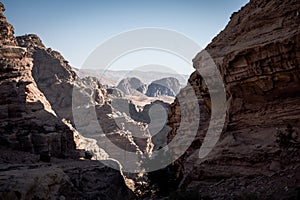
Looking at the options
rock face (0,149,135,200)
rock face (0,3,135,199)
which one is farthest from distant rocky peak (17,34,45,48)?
rock face (0,149,135,200)

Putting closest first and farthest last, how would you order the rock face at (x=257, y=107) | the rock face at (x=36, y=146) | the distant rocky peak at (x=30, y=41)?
the rock face at (x=257, y=107) < the rock face at (x=36, y=146) < the distant rocky peak at (x=30, y=41)

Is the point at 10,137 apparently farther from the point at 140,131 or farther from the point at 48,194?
the point at 140,131

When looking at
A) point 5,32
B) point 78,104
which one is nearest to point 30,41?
point 78,104

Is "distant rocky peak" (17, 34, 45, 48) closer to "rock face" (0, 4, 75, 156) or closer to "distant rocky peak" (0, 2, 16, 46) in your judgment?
"distant rocky peak" (0, 2, 16, 46)

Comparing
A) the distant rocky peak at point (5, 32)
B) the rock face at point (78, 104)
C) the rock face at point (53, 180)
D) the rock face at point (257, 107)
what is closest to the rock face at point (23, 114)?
the distant rocky peak at point (5, 32)

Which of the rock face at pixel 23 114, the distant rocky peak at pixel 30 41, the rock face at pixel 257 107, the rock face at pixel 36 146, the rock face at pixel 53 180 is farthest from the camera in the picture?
the distant rocky peak at pixel 30 41

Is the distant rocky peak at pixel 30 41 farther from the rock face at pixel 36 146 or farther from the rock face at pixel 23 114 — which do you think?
the rock face at pixel 23 114

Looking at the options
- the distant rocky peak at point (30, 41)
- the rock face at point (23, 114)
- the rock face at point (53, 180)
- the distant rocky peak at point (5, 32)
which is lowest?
the rock face at point (53, 180)

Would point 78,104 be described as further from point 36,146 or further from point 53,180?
point 53,180
